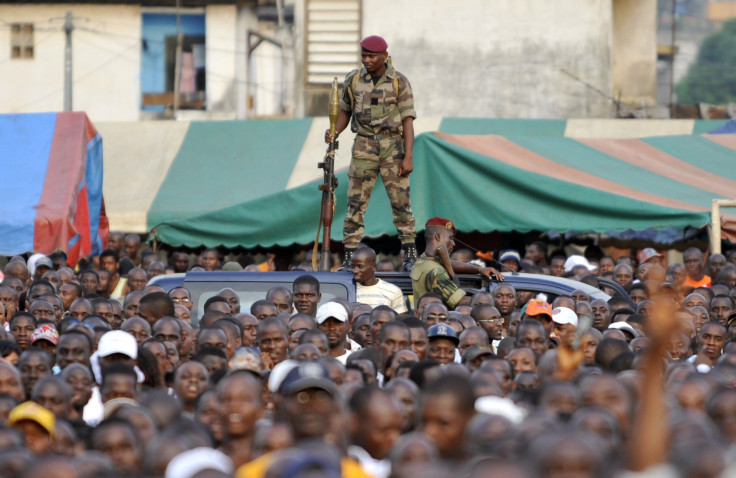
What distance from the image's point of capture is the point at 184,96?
26.8m

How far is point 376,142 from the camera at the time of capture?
1078 centimetres

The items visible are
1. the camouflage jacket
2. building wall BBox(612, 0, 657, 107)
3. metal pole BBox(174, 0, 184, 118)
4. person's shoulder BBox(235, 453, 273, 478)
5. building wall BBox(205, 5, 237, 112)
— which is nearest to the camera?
person's shoulder BBox(235, 453, 273, 478)

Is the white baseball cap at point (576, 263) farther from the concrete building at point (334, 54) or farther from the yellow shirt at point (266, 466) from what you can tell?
the yellow shirt at point (266, 466)

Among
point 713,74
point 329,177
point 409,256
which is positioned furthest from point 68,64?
point 713,74

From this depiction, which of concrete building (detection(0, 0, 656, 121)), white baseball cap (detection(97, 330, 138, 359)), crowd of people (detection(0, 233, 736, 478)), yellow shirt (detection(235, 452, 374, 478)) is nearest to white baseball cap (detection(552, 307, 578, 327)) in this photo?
crowd of people (detection(0, 233, 736, 478))

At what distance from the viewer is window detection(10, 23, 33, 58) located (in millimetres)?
25312

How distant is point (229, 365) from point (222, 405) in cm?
206

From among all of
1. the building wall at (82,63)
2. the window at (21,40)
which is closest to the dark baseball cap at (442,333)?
the building wall at (82,63)

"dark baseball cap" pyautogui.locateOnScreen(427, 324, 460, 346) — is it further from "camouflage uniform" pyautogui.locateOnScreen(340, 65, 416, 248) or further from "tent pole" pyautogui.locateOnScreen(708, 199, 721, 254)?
"tent pole" pyautogui.locateOnScreen(708, 199, 721, 254)

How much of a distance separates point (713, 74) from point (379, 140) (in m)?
52.5

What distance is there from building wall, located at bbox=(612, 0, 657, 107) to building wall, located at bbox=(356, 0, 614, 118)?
2.07 meters

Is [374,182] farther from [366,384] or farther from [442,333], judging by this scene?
[366,384]

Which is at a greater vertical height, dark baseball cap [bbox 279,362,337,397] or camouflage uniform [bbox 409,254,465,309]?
dark baseball cap [bbox 279,362,337,397]

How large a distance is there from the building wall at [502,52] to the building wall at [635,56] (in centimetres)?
207
